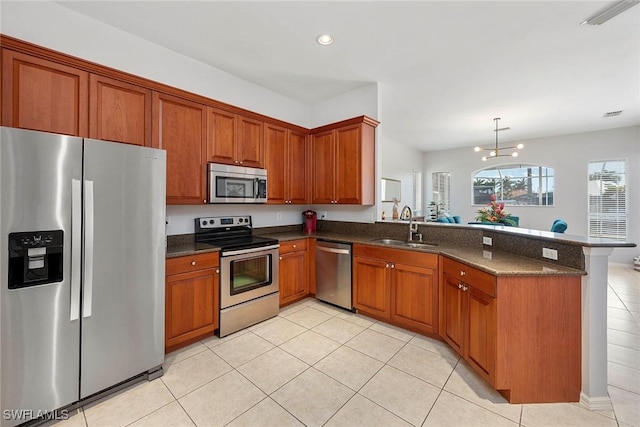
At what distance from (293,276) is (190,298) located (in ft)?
4.14

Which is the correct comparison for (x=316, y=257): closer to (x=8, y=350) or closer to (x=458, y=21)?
(x=8, y=350)

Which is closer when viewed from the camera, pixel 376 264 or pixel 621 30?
pixel 621 30

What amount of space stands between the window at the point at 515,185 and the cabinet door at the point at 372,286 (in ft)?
18.9

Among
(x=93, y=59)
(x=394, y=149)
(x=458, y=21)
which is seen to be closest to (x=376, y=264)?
(x=458, y=21)

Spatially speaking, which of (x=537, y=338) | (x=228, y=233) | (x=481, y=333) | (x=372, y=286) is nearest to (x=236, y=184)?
(x=228, y=233)

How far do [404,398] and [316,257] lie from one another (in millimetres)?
1907

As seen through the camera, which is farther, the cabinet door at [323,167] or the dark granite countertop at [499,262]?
the cabinet door at [323,167]

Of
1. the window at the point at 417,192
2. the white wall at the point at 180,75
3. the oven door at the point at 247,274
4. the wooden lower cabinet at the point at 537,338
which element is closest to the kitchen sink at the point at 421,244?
the white wall at the point at 180,75

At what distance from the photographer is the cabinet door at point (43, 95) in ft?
5.70

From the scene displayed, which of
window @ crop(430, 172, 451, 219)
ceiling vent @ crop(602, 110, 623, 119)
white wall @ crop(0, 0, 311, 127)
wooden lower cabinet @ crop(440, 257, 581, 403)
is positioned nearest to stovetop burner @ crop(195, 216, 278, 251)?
white wall @ crop(0, 0, 311, 127)

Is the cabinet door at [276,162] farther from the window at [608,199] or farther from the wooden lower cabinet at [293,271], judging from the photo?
the window at [608,199]

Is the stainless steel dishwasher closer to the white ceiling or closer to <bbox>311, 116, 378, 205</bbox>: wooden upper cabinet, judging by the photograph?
<bbox>311, 116, 378, 205</bbox>: wooden upper cabinet

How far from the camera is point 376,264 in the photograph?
113 inches

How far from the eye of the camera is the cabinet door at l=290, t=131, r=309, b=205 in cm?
362
